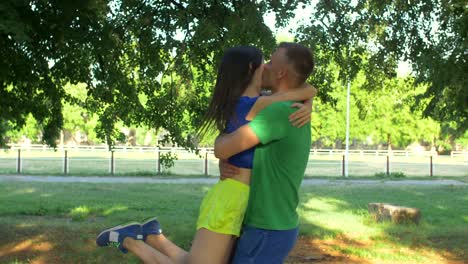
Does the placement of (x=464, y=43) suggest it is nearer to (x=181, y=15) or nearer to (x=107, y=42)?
(x=181, y=15)

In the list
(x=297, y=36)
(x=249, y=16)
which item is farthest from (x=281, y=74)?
(x=297, y=36)

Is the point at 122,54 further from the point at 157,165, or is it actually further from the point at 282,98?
the point at 157,165

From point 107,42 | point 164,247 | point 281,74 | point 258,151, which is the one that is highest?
point 107,42

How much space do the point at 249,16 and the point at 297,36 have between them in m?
1.72

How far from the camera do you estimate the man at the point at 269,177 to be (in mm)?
2783

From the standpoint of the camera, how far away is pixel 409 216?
1196 cm

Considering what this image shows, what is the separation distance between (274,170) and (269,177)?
0.04m

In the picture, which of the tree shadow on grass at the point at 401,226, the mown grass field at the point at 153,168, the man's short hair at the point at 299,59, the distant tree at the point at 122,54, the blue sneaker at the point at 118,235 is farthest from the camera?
the mown grass field at the point at 153,168

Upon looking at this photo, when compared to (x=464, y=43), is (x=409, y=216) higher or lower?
lower

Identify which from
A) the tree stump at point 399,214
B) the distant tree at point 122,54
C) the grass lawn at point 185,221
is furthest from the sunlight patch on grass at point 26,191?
the tree stump at point 399,214

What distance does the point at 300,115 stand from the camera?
2846 millimetres

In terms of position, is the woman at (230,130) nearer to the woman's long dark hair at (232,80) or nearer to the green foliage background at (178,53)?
the woman's long dark hair at (232,80)

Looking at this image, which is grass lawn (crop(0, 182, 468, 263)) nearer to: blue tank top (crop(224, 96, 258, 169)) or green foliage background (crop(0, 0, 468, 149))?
green foliage background (crop(0, 0, 468, 149))

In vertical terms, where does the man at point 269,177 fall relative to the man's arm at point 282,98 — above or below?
below
